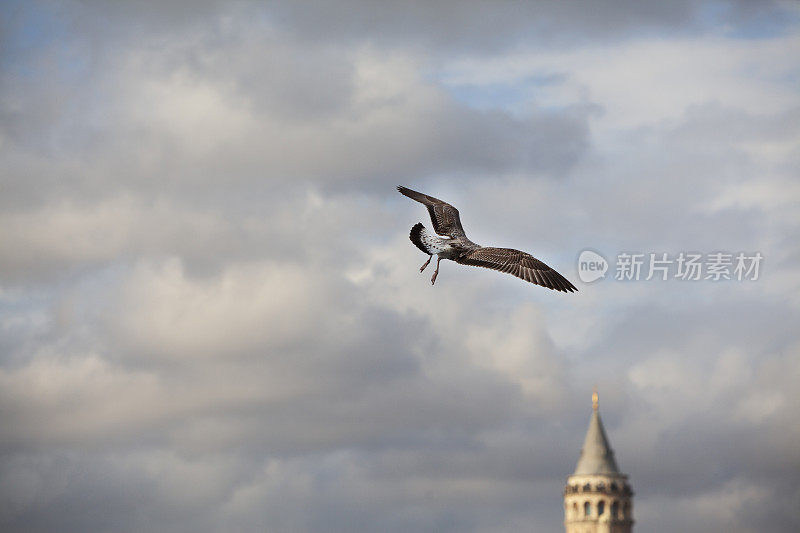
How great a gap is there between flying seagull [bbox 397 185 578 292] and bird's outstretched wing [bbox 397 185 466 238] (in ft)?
0.07

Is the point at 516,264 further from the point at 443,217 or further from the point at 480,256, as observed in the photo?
the point at 443,217

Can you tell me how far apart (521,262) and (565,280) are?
278 cm

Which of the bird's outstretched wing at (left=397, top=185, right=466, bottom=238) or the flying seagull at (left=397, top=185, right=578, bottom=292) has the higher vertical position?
the bird's outstretched wing at (left=397, top=185, right=466, bottom=238)

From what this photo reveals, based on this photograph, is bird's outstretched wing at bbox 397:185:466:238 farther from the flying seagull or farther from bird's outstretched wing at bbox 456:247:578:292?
bird's outstretched wing at bbox 456:247:578:292

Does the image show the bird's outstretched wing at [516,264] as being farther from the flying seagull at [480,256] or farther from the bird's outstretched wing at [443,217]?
the bird's outstretched wing at [443,217]

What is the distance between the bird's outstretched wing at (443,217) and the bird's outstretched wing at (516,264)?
276 cm

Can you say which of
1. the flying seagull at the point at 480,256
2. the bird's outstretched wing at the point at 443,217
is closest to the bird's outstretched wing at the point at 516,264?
the flying seagull at the point at 480,256

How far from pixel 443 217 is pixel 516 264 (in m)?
6.55

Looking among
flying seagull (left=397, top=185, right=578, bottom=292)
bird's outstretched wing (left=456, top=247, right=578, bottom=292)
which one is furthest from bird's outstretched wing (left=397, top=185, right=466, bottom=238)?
bird's outstretched wing (left=456, top=247, right=578, bottom=292)

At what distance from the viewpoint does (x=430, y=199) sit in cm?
6400

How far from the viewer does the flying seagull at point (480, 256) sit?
54.0 meters

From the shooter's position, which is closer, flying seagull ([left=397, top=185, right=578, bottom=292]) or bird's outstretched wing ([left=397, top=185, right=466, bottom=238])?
flying seagull ([left=397, top=185, right=578, bottom=292])

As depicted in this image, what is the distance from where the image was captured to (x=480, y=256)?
186ft

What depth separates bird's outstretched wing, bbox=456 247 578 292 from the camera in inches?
2119
